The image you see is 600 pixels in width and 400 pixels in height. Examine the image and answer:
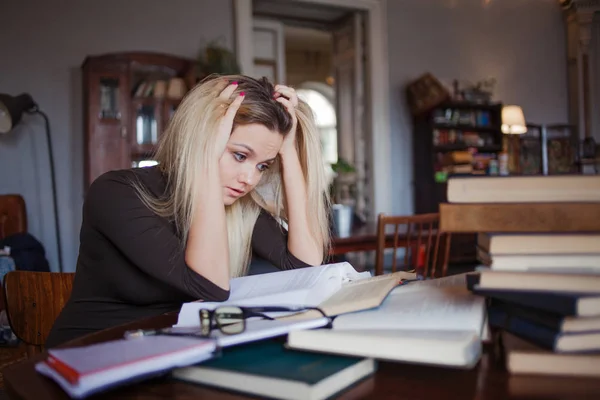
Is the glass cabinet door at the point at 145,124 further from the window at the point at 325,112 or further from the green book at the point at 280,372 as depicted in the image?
the window at the point at 325,112

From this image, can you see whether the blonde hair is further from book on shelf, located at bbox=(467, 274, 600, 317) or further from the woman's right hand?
book on shelf, located at bbox=(467, 274, 600, 317)

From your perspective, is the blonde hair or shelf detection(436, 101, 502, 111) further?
shelf detection(436, 101, 502, 111)

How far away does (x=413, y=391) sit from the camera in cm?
59

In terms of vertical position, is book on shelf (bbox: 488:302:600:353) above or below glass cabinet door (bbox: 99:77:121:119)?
below

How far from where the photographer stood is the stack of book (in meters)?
0.59

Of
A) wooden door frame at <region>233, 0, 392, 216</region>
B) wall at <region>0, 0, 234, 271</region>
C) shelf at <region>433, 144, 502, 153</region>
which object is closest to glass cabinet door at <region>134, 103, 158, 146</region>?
wall at <region>0, 0, 234, 271</region>

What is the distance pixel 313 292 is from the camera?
860mm

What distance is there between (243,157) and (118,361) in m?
0.77

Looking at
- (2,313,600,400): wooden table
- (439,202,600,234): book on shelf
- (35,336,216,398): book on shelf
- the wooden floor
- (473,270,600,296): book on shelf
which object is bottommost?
the wooden floor

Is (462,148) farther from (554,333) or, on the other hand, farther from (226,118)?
(554,333)

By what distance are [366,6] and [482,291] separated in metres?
5.88

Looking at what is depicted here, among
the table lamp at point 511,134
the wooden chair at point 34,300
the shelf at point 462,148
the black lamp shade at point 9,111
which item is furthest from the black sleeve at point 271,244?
the table lamp at point 511,134

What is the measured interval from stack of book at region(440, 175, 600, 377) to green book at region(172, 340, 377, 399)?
181 millimetres

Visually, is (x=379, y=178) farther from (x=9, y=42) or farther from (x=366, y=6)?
(x=9, y=42)
